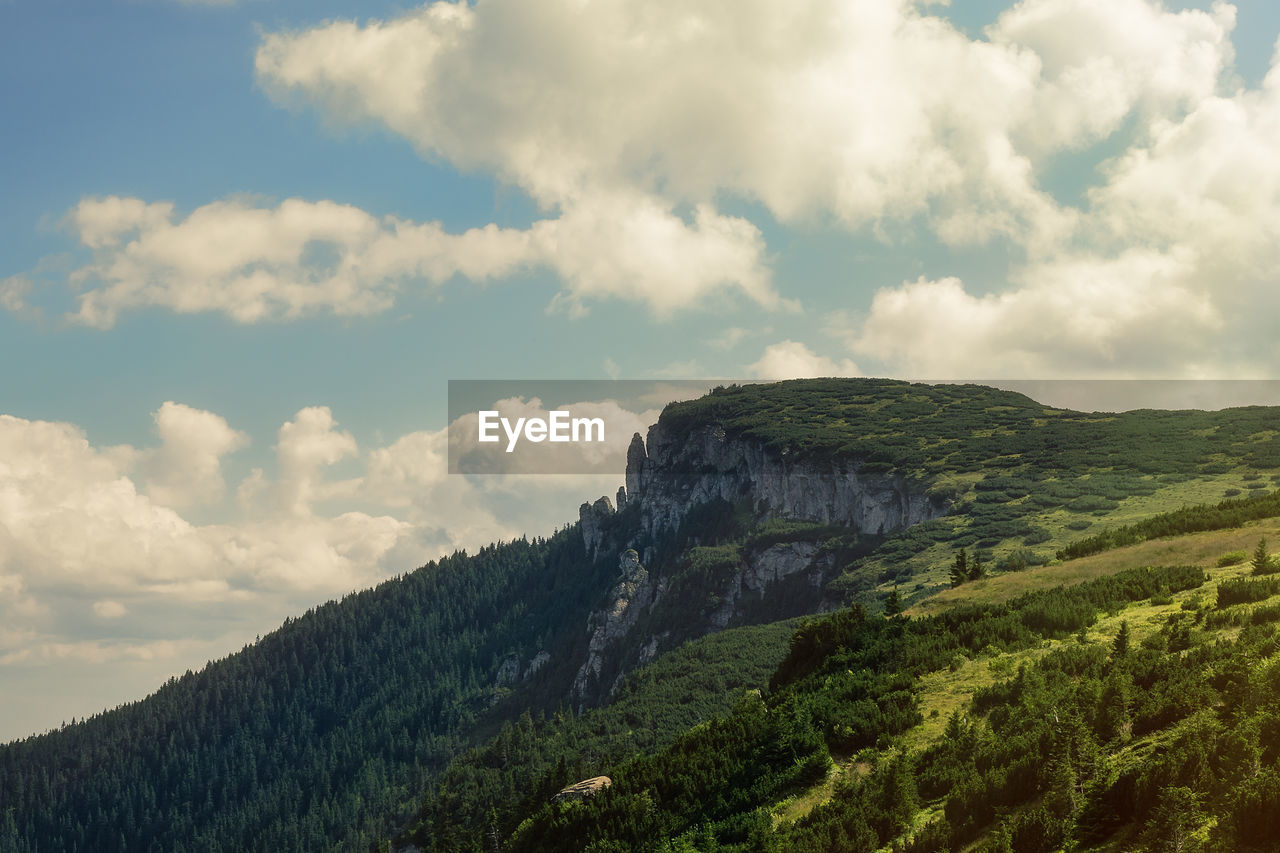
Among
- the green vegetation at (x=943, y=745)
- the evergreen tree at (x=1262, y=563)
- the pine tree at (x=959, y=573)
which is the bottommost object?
the green vegetation at (x=943, y=745)

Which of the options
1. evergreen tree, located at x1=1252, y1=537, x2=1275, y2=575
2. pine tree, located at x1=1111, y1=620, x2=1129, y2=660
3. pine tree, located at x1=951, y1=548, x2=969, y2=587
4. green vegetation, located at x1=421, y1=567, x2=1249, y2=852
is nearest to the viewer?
green vegetation, located at x1=421, y1=567, x2=1249, y2=852

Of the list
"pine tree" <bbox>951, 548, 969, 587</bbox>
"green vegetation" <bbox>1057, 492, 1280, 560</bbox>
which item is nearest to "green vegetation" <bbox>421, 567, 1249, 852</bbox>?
"green vegetation" <bbox>1057, 492, 1280, 560</bbox>

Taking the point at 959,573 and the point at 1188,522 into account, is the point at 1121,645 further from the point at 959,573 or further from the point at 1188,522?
the point at 959,573

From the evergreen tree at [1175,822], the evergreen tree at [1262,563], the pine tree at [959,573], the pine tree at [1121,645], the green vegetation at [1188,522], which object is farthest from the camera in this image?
the pine tree at [959,573]

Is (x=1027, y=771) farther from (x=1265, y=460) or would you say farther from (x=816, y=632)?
(x=1265, y=460)

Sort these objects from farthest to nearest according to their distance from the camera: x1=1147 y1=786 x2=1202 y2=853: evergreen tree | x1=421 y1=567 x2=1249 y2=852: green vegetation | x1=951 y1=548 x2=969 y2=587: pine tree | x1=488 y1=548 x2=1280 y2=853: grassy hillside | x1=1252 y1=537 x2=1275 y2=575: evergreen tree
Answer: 1. x1=951 y1=548 x2=969 y2=587: pine tree
2. x1=1252 y1=537 x2=1275 y2=575: evergreen tree
3. x1=421 y1=567 x2=1249 y2=852: green vegetation
4. x1=488 y1=548 x2=1280 y2=853: grassy hillside
5. x1=1147 y1=786 x2=1202 y2=853: evergreen tree

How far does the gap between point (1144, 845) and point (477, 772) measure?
165m

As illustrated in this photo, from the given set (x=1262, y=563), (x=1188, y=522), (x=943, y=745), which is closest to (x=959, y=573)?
(x=1188, y=522)

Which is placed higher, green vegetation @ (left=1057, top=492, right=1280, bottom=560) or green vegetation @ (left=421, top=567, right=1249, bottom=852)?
Answer: green vegetation @ (left=1057, top=492, right=1280, bottom=560)

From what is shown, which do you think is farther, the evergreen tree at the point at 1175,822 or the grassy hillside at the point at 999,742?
the grassy hillside at the point at 999,742

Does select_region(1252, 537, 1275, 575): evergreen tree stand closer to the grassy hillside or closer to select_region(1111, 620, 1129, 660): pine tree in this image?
the grassy hillside

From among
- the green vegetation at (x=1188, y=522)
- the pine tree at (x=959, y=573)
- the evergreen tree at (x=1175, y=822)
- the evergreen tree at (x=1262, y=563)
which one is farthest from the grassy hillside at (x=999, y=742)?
the pine tree at (x=959, y=573)

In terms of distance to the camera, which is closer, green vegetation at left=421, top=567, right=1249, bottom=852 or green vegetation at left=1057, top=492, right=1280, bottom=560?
green vegetation at left=421, top=567, right=1249, bottom=852

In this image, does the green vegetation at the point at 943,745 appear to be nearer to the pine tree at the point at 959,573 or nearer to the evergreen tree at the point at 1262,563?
the evergreen tree at the point at 1262,563
